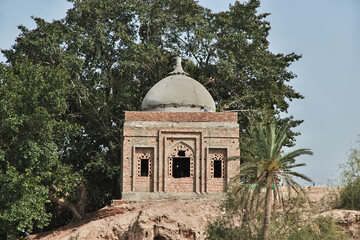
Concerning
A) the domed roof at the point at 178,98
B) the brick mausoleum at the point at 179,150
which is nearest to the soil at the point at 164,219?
the brick mausoleum at the point at 179,150

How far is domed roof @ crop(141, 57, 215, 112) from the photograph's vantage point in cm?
3212

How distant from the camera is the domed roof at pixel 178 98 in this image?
32.1 m

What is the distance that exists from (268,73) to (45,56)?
11054mm

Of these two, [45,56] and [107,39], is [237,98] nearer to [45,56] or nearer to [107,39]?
[107,39]

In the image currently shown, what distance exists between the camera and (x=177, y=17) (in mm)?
38406

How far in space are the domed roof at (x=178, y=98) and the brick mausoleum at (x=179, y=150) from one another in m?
0.81

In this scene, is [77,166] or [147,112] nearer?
[147,112]

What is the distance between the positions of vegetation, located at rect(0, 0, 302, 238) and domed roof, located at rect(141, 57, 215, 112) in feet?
11.3

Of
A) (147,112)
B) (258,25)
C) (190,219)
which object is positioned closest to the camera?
(190,219)

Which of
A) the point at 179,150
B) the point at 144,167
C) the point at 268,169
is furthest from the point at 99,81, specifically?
the point at 268,169

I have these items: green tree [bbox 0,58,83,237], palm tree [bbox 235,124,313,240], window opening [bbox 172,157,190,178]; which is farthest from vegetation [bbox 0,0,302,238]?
palm tree [bbox 235,124,313,240]

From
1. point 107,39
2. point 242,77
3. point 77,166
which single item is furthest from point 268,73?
point 77,166

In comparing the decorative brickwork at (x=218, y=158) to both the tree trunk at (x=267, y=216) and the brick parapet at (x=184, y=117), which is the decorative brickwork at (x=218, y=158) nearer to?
the brick parapet at (x=184, y=117)

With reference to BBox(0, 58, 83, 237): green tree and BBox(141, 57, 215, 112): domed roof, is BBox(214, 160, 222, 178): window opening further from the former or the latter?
BBox(0, 58, 83, 237): green tree
